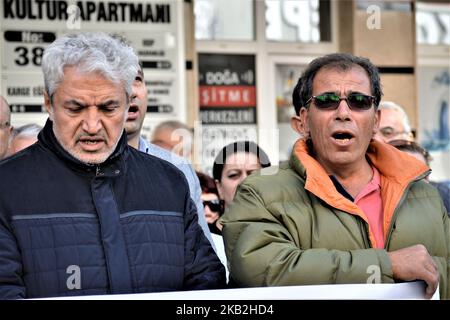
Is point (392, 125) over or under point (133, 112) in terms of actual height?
under

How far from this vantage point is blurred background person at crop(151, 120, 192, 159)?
643cm

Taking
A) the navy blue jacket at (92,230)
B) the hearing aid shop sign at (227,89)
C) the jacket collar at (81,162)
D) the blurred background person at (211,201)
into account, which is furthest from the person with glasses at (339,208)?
the hearing aid shop sign at (227,89)

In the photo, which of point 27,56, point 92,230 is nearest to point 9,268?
point 92,230

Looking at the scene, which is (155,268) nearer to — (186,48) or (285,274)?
(285,274)

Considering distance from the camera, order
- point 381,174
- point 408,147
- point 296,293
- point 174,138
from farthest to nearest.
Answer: point 174,138 → point 408,147 → point 381,174 → point 296,293

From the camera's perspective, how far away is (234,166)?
5.40 metres

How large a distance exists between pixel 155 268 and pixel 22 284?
445 millimetres

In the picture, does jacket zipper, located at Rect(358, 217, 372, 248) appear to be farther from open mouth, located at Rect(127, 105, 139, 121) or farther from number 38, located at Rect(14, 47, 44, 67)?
number 38, located at Rect(14, 47, 44, 67)

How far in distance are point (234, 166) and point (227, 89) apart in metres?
3.58

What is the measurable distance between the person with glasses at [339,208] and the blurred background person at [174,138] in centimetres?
293

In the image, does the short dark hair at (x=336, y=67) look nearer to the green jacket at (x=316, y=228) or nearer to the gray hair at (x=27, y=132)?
the green jacket at (x=316, y=228)

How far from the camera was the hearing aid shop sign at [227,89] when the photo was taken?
28.8 ft

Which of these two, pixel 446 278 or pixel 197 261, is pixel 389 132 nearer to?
pixel 446 278

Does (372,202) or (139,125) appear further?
(139,125)
